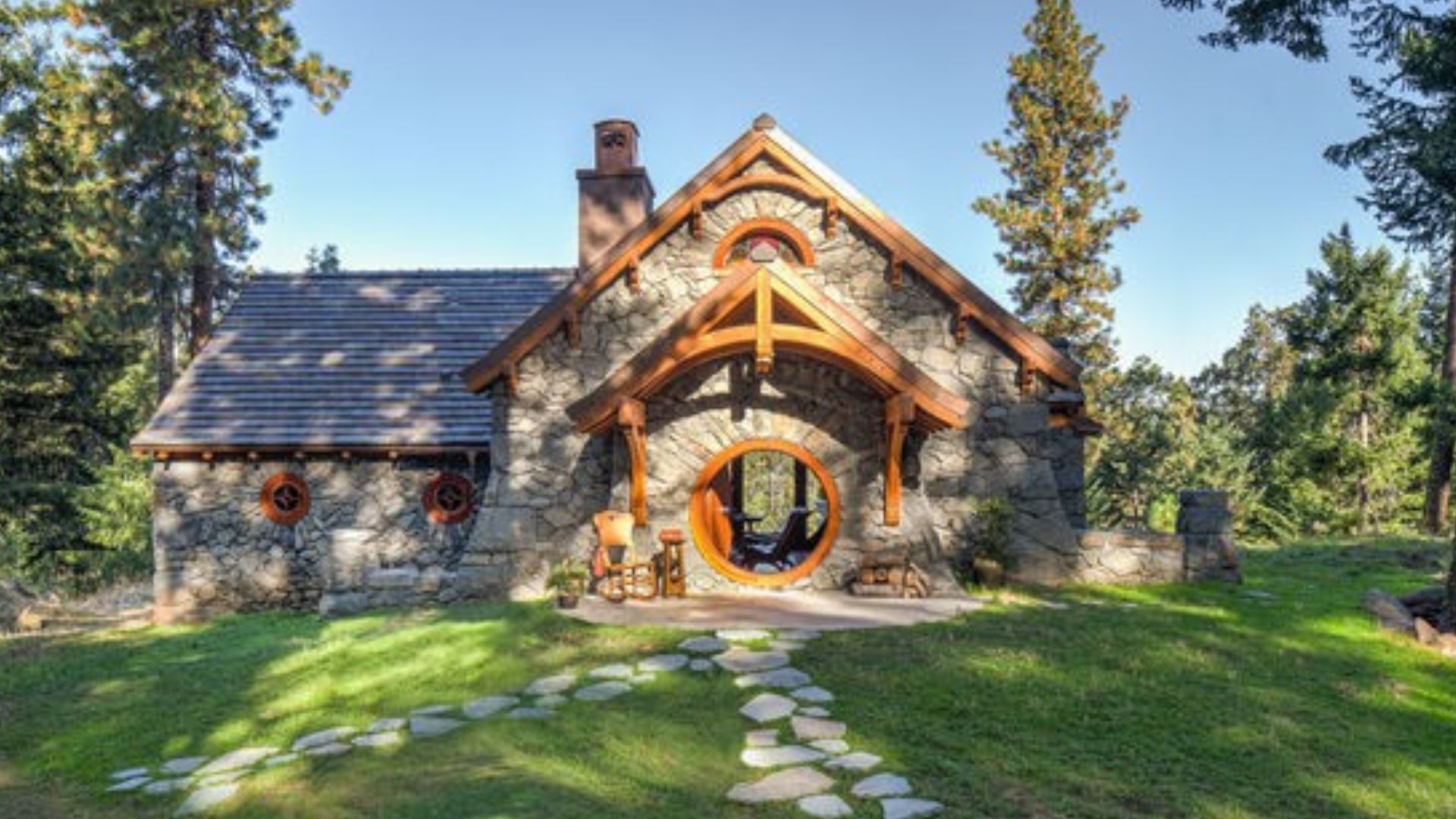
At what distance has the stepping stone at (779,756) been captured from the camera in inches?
237

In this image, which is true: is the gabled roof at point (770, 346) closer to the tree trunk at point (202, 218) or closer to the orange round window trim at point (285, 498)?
the orange round window trim at point (285, 498)

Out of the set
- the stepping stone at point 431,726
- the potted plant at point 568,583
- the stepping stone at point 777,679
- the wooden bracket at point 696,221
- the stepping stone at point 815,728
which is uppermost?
the wooden bracket at point 696,221

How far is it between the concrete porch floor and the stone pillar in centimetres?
383

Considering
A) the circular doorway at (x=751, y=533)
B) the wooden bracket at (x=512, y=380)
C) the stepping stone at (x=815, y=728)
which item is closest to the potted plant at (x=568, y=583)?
the circular doorway at (x=751, y=533)

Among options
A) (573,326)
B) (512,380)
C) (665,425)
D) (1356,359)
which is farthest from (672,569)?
(1356,359)

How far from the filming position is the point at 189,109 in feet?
68.3

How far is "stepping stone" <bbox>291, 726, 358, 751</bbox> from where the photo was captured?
275 inches

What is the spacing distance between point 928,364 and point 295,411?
10.9 m

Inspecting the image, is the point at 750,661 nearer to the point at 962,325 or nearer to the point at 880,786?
the point at 880,786

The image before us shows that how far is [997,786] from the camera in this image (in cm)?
552

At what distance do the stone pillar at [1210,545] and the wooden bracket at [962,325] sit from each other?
3.84m

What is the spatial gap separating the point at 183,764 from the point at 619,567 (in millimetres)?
5251

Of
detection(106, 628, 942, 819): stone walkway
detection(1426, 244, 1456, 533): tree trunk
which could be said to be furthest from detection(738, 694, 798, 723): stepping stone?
detection(1426, 244, 1456, 533): tree trunk

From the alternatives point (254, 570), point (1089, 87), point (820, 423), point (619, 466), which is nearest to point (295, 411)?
point (254, 570)
